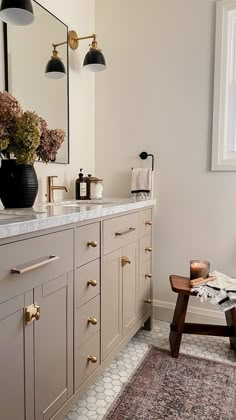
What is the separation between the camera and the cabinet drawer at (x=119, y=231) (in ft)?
4.89

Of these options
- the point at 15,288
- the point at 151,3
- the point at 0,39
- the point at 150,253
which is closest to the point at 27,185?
the point at 15,288

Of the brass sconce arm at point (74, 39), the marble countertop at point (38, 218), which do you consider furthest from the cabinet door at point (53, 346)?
the brass sconce arm at point (74, 39)

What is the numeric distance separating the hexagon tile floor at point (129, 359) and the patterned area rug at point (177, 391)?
47 millimetres

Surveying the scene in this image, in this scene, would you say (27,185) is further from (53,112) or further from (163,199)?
(163,199)

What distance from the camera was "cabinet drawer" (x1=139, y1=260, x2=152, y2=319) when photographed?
1.98 metres

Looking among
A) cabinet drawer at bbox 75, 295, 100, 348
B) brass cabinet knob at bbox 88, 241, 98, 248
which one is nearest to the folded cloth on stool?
cabinet drawer at bbox 75, 295, 100, 348

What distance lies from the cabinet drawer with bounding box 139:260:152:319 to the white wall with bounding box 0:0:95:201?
2.36ft

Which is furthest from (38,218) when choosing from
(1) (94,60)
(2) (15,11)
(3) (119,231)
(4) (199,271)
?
(1) (94,60)

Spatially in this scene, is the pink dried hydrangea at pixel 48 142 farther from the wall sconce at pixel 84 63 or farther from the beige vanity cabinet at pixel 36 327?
the wall sconce at pixel 84 63

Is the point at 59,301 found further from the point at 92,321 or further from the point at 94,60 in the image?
the point at 94,60

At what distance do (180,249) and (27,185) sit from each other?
1.30m

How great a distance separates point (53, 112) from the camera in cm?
193

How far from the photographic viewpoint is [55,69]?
1900mm

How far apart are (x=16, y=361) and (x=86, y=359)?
48cm
